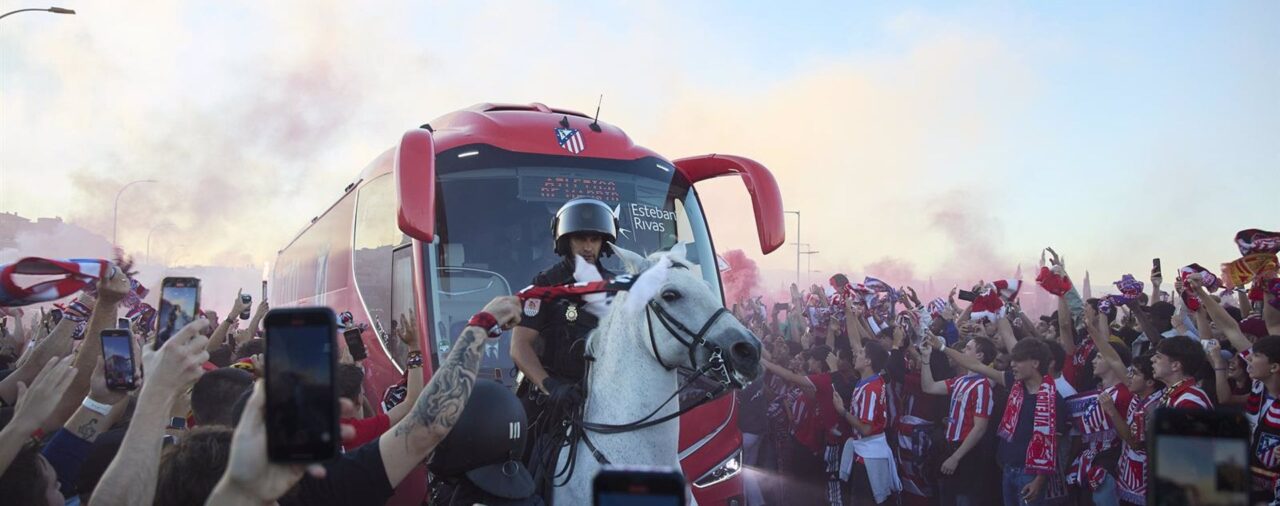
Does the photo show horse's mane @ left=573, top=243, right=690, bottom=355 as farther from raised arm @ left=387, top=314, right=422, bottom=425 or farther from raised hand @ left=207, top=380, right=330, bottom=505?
raised hand @ left=207, top=380, right=330, bottom=505


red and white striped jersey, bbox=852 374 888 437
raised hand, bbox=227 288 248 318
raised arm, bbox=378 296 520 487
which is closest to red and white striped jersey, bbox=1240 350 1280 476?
red and white striped jersey, bbox=852 374 888 437

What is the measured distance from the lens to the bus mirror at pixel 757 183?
6730 millimetres

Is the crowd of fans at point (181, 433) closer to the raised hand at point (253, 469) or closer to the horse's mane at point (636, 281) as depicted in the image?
the raised hand at point (253, 469)

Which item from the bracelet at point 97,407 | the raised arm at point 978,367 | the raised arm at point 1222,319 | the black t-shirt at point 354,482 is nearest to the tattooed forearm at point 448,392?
the black t-shirt at point 354,482

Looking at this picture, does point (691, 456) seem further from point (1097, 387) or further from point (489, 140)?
point (1097, 387)

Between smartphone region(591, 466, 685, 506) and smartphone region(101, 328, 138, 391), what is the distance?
2.24 m

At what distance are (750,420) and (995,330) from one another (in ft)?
10.2

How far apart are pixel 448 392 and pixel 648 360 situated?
55.7 inches

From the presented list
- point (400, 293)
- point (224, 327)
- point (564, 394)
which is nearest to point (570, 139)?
point (400, 293)

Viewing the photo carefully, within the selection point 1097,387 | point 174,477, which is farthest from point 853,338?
point 174,477

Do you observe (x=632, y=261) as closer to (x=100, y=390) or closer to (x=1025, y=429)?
(x=100, y=390)

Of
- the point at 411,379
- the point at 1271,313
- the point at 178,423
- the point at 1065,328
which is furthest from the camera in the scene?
the point at 1065,328

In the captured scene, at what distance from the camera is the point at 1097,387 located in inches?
289

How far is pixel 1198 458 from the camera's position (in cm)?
137
